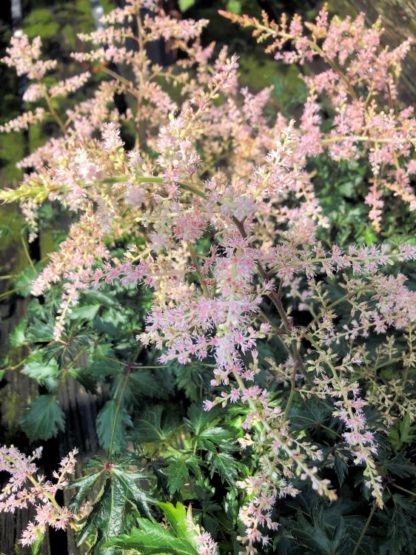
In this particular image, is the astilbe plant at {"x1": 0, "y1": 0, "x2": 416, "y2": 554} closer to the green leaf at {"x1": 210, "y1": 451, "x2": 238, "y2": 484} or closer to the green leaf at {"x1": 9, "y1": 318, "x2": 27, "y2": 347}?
the green leaf at {"x1": 210, "y1": 451, "x2": 238, "y2": 484}

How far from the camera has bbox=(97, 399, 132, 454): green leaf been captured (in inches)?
72.5

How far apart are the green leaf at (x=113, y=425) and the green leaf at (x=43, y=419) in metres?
0.16

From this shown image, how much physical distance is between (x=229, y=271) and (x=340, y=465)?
735 millimetres

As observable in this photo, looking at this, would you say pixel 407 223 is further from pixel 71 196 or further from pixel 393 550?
pixel 71 196

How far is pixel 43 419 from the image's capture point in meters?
2.00

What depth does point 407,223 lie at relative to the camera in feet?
8.54

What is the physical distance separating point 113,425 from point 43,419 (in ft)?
1.13

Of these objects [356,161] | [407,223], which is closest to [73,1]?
[356,161]

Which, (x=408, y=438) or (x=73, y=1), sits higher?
(x=73, y=1)

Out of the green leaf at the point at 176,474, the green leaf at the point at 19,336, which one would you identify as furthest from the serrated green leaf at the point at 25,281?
the green leaf at the point at 176,474

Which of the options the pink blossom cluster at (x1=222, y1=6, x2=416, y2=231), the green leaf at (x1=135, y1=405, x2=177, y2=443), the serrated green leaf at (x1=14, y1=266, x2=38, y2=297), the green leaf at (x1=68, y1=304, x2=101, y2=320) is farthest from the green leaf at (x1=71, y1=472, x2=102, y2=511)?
the pink blossom cluster at (x1=222, y1=6, x2=416, y2=231)

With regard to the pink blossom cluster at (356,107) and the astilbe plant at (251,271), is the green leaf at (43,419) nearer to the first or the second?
the astilbe plant at (251,271)

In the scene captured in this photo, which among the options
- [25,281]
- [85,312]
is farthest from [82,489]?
[25,281]

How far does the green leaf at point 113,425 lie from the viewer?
1.84 meters
